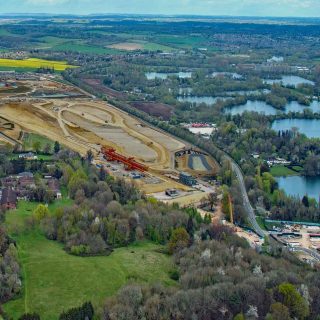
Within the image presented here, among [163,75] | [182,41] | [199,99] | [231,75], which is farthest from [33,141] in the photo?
[182,41]

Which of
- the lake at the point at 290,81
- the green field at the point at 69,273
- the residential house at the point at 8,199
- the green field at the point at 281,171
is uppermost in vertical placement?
the residential house at the point at 8,199

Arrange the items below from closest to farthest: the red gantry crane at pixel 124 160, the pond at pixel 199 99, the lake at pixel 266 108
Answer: the red gantry crane at pixel 124 160, the lake at pixel 266 108, the pond at pixel 199 99

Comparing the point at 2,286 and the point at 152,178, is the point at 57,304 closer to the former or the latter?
the point at 2,286

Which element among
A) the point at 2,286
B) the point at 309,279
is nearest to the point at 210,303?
the point at 309,279

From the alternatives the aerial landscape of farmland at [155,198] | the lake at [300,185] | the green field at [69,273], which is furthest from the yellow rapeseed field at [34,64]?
the green field at [69,273]

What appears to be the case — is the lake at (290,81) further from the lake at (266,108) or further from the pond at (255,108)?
the pond at (255,108)

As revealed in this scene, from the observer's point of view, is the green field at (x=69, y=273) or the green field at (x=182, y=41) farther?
the green field at (x=182, y=41)

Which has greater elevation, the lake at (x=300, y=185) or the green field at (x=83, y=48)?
the green field at (x=83, y=48)
